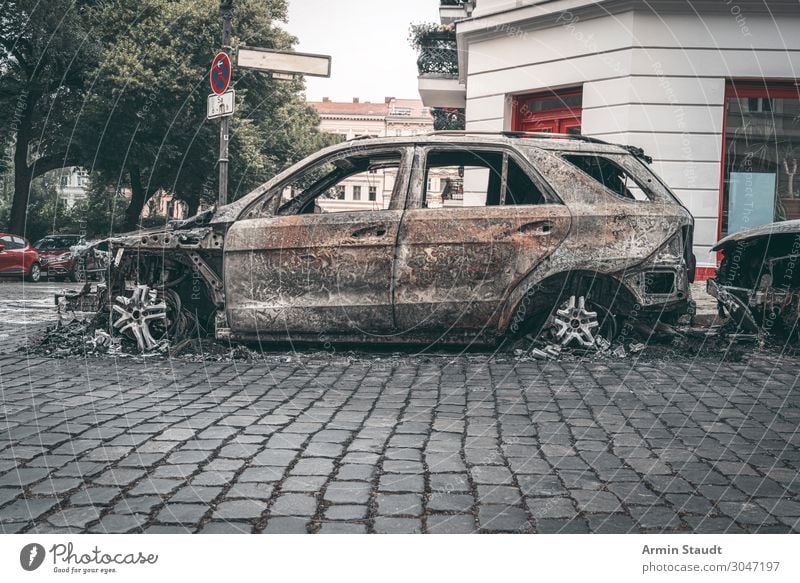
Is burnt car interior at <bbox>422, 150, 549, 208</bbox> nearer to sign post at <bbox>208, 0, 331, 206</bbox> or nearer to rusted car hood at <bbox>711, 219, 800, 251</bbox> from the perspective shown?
sign post at <bbox>208, 0, 331, 206</bbox>

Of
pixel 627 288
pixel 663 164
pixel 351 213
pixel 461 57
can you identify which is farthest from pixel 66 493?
pixel 461 57

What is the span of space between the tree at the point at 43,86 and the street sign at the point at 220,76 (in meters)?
12.9

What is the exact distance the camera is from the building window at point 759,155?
39.6 feet

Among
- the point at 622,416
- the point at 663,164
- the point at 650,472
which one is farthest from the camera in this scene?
the point at 663,164

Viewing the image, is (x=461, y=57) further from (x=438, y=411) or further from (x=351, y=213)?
(x=438, y=411)

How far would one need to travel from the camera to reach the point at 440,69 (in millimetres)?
17156

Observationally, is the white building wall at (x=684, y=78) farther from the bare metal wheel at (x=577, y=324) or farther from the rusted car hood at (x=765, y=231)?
the bare metal wheel at (x=577, y=324)

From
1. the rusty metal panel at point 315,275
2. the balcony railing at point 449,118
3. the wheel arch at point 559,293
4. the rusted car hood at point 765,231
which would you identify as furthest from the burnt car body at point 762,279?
the balcony railing at point 449,118

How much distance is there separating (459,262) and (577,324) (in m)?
1.17

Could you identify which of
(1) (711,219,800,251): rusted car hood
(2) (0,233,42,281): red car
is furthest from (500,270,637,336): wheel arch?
(2) (0,233,42,281): red car

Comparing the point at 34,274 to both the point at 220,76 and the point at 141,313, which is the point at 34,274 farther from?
the point at 141,313

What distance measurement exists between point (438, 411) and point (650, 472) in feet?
5.30

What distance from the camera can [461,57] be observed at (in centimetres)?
1574

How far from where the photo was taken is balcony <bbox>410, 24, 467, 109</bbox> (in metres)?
15.8
